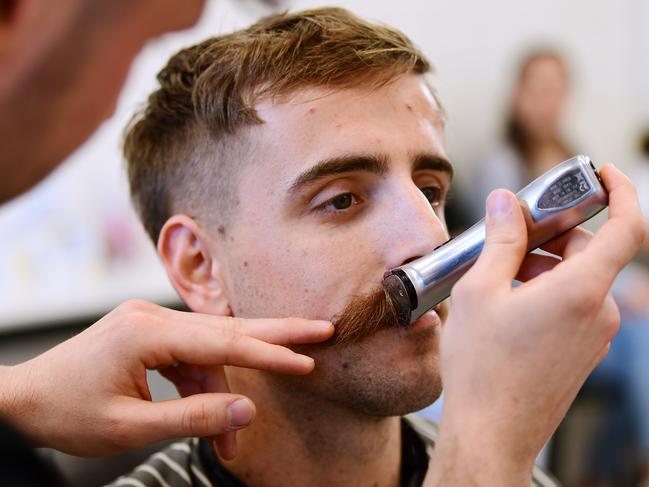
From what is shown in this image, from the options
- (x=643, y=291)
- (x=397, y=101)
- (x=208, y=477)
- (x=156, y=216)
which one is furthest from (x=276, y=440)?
(x=643, y=291)

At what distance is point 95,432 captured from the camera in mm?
896

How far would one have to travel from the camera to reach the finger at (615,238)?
0.73 meters

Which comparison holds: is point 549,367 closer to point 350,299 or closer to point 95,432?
point 350,299

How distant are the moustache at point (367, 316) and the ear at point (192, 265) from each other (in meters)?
0.21

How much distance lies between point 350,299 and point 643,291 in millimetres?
2150

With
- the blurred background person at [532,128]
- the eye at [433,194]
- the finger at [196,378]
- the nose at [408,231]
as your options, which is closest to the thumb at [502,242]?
the nose at [408,231]

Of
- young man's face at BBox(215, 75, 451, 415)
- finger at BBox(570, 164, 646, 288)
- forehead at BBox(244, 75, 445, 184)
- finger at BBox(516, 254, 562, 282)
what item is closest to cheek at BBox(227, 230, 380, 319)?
young man's face at BBox(215, 75, 451, 415)

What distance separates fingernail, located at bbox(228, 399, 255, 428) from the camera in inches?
34.0

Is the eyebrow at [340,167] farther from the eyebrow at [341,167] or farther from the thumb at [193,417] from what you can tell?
the thumb at [193,417]

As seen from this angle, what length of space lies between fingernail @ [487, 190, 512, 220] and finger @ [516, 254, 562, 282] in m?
0.09

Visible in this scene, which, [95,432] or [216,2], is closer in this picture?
[95,432]

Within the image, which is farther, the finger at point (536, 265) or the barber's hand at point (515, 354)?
the finger at point (536, 265)

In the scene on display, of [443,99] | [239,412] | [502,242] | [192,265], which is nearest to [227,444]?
[239,412]

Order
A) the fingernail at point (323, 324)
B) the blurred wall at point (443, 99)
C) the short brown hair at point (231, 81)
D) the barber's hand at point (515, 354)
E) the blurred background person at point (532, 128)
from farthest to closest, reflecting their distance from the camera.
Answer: the blurred background person at point (532, 128)
the blurred wall at point (443, 99)
the short brown hair at point (231, 81)
the fingernail at point (323, 324)
the barber's hand at point (515, 354)
